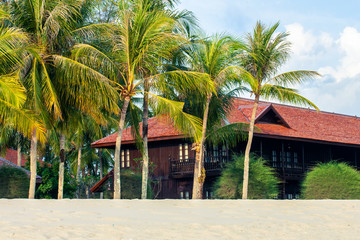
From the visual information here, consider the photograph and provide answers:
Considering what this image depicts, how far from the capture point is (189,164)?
31000 millimetres

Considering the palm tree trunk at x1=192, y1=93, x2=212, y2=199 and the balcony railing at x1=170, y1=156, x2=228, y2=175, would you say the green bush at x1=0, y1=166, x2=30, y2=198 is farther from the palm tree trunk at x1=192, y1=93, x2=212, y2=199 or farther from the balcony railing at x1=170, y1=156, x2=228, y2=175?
the balcony railing at x1=170, y1=156, x2=228, y2=175

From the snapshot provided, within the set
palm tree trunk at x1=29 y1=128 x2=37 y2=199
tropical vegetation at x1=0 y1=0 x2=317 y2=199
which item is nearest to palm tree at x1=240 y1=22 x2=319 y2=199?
tropical vegetation at x1=0 y1=0 x2=317 y2=199

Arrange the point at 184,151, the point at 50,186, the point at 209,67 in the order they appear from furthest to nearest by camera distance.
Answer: the point at 184,151
the point at 50,186
the point at 209,67

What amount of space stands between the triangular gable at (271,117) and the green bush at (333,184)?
6.75 m

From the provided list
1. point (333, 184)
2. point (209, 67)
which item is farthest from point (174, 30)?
point (333, 184)

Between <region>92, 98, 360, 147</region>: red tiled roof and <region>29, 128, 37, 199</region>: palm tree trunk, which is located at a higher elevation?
<region>92, 98, 360, 147</region>: red tiled roof

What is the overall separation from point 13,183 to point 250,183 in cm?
1122

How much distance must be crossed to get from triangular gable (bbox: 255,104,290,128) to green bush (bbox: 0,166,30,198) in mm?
13261

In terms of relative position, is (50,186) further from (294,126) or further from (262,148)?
(294,126)

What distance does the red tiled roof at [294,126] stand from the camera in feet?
102
